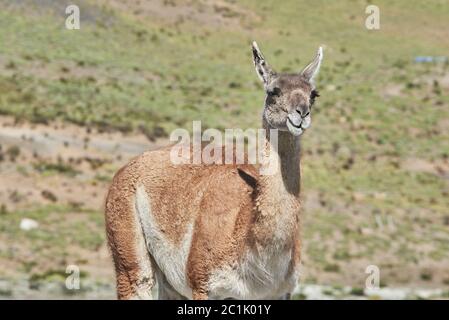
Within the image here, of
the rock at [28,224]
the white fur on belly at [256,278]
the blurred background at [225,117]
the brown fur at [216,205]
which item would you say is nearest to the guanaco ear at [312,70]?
the brown fur at [216,205]

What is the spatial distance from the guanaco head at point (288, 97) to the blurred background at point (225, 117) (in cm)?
909

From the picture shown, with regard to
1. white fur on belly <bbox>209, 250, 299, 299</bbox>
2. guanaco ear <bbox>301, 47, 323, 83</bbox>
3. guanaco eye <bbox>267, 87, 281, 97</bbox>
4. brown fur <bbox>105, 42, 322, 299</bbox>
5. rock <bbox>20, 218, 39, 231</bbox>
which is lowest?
rock <bbox>20, 218, 39, 231</bbox>

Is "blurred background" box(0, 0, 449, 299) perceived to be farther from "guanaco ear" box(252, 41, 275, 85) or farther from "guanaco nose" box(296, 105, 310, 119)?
"guanaco nose" box(296, 105, 310, 119)

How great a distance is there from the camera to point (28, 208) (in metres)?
23.3

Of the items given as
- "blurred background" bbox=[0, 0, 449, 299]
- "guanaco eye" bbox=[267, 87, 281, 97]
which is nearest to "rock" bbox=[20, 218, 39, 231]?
"blurred background" bbox=[0, 0, 449, 299]

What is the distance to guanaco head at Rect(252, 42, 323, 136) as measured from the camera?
7004mm

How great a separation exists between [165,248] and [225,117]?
33.5 m

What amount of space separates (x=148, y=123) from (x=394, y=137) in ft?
37.0

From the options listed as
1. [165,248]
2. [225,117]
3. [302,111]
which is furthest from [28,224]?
[225,117]

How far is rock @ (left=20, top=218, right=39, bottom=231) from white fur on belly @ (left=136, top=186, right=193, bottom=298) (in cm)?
1357

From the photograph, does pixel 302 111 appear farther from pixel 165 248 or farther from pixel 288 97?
pixel 165 248

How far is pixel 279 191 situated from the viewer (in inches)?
286
